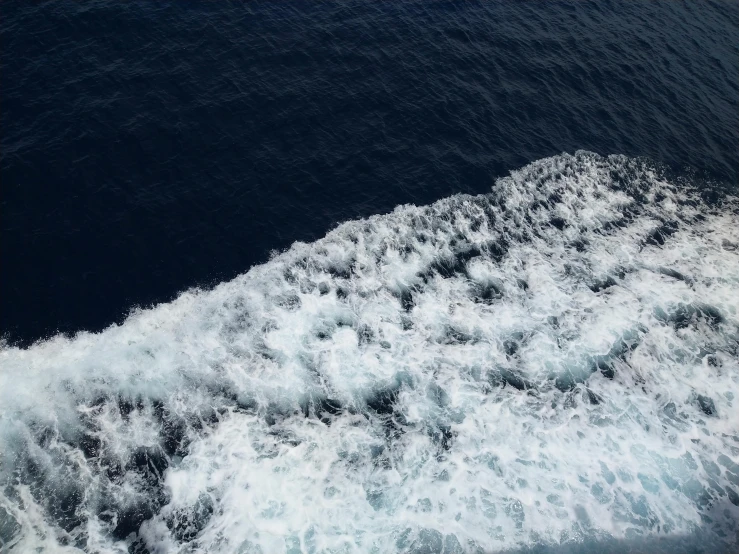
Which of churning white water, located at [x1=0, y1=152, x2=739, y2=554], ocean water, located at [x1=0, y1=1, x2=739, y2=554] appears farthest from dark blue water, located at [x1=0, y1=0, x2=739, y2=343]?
churning white water, located at [x1=0, y1=152, x2=739, y2=554]

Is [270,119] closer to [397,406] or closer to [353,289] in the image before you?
[353,289]

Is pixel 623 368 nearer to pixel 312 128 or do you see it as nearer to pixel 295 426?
pixel 295 426

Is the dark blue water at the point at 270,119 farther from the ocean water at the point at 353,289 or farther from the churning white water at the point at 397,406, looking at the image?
the churning white water at the point at 397,406

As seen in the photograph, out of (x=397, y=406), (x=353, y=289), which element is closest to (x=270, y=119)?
(x=353, y=289)

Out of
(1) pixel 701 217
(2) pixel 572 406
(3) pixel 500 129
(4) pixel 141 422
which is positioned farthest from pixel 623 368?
(4) pixel 141 422

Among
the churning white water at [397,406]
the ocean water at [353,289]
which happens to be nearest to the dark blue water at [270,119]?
the ocean water at [353,289]
